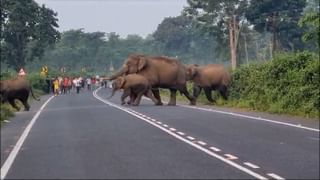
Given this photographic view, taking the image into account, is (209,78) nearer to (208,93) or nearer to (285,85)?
(208,93)

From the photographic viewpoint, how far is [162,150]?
14.2 metres

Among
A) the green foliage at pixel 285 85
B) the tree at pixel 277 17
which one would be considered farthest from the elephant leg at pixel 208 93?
the tree at pixel 277 17

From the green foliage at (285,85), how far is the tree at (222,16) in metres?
33.0

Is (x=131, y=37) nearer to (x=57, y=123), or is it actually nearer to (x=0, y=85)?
(x=0, y=85)

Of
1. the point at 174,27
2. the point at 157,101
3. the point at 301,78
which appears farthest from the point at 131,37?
the point at 301,78

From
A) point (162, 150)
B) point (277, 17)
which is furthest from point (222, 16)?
point (162, 150)

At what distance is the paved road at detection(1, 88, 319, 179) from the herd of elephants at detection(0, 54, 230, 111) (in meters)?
12.6

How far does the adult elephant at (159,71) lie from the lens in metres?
36.5

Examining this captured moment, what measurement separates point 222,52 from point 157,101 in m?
41.0

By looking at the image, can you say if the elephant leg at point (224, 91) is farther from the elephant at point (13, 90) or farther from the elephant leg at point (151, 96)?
the elephant at point (13, 90)

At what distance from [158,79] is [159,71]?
41cm

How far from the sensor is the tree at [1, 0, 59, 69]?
65.9 m

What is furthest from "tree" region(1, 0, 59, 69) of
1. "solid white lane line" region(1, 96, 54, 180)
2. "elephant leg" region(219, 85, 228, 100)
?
"solid white lane line" region(1, 96, 54, 180)

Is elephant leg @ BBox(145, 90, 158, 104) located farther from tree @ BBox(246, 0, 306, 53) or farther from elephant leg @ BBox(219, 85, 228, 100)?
tree @ BBox(246, 0, 306, 53)
